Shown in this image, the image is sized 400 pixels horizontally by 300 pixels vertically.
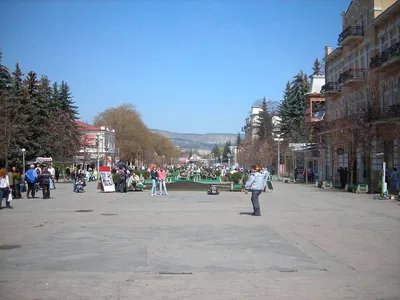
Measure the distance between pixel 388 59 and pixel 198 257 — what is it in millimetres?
26628

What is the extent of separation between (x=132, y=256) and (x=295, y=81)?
6517 cm

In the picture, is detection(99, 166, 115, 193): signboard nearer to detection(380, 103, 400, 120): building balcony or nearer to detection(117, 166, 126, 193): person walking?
detection(117, 166, 126, 193): person walking

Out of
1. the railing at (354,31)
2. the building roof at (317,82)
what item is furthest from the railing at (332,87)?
the building roof at (317,82)

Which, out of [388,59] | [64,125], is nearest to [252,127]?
[64,125]

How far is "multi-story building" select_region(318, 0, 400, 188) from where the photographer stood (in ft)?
99.2

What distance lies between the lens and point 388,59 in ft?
101

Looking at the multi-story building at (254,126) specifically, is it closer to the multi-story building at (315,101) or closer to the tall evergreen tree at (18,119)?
the multi-story building at (315,101)

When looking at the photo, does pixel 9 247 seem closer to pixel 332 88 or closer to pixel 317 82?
pixel 332 88

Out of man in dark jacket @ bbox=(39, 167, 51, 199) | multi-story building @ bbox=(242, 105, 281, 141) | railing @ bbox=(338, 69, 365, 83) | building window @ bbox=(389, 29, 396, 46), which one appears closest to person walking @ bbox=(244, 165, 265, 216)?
man in dark jacket @ bbox=(39, 167, 51, 199)

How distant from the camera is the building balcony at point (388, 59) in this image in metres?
29.9

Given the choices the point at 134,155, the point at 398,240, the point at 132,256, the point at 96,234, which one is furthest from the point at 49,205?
the point at 134,155

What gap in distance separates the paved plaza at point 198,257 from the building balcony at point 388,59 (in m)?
18.0

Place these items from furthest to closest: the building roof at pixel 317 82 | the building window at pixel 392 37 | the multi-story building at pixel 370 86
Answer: the building roof at pixel 317 82
the building window at pixel 392 37
the multi-story building at pixel 370 86

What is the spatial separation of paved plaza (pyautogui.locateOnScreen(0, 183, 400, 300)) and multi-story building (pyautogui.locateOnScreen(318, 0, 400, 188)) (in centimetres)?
1644
